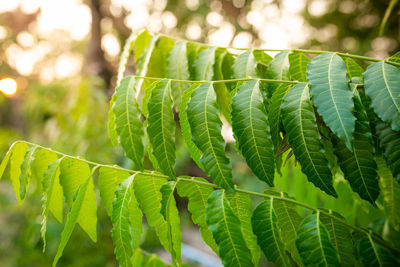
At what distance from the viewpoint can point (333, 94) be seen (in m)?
0.61

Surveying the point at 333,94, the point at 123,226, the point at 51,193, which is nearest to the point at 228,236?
the point at 123,226

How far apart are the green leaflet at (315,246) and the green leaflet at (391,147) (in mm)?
162

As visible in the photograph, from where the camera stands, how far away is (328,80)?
2.11 ft

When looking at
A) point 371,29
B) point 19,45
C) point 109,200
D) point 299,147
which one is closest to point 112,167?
point 109,200

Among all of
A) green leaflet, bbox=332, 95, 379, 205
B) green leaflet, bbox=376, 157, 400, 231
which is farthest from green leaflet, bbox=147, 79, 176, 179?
green leaflet, bbox=376, 157, 400, 231

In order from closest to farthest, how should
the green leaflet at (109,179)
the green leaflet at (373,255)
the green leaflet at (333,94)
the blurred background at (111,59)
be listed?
the green leaflet at (333,94) → the green leaflet at (373,255) → the green leaflet at (109,179) → the blurred background at (111,59)

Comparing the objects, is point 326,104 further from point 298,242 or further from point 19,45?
point 19,45

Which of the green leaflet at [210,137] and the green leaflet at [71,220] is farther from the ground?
the green leaflet at [210,137]

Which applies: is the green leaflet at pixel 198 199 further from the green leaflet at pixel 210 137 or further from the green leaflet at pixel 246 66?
the green leaflet at pixel 246 66

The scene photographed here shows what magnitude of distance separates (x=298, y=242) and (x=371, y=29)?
14.3ft

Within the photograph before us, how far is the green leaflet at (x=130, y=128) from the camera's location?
27.1 inches

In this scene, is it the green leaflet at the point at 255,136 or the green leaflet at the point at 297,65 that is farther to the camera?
the green leaflet at the point at 297,65

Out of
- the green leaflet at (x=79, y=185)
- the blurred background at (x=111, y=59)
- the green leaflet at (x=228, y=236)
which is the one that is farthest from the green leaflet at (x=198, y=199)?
the blurred background at (x=111, y=59)

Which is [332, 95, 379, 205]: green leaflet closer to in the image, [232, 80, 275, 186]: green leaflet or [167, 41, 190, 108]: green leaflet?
[232, 80, 275, 186]: green leaflet
